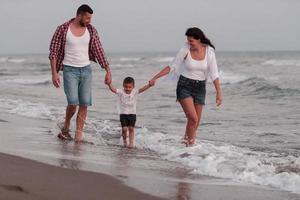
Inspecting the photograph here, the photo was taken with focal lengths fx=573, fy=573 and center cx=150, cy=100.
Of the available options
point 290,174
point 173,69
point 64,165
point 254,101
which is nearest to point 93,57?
point 173,69

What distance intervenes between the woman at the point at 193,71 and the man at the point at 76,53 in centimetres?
87

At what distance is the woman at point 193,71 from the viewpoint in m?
7.09

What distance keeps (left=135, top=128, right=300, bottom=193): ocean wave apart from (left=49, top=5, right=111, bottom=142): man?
3.70 ft

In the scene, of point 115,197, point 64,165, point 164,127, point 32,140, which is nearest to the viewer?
point 115,197

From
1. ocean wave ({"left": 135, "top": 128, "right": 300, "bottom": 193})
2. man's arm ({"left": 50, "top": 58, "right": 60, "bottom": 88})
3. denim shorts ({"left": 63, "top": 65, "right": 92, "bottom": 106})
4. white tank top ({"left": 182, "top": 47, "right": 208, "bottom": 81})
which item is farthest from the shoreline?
white tank top ({"left": 182, "top": 47, "right": 208, "bottom": 81})

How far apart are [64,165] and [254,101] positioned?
11.3 meters

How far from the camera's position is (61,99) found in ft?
50.2

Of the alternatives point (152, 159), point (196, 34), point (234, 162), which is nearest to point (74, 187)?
point (152, 159)

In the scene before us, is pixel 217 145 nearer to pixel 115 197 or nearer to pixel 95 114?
pixel 115 197

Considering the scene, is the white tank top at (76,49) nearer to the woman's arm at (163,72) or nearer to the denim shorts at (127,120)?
the woman's arm at (163,72)

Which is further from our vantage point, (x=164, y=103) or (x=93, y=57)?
(x=164, y=103)

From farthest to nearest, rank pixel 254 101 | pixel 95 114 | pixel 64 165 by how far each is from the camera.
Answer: pixel 254 101 → pixel 95 114 → pixel 64 165

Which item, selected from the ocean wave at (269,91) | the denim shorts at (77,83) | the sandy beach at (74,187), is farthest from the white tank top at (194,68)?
the ocean wave at (269,91)

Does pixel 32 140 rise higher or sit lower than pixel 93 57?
lower
